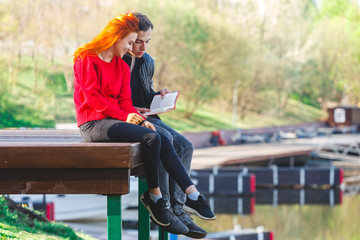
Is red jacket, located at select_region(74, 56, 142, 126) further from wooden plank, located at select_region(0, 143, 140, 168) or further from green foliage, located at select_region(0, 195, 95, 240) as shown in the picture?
green foliage, located at select_region(0, 195, 95, 240)

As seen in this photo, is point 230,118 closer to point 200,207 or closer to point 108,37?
point 200,207

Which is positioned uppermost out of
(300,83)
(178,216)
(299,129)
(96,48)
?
(96,48)

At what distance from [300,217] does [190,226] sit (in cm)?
2084

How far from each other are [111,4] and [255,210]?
16189 millimetres

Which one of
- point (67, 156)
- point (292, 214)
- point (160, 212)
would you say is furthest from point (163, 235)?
point (292, 214)

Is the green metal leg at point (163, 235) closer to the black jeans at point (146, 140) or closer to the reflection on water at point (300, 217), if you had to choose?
the black jeans at point (146, 140)

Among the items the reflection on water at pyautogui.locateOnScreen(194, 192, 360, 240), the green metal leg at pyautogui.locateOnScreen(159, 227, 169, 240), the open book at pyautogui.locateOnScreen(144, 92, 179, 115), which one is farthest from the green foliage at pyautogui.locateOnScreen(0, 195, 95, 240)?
the reflection on water at pyautogui.locateOnScreen(194, 192, 360, 240)

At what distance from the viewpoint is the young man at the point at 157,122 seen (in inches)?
176

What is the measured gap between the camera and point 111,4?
36.0 metres

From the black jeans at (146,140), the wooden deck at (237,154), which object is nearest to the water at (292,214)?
the wooden deck at (237,154)

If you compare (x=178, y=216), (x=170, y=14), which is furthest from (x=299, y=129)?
(x=178, y=216)

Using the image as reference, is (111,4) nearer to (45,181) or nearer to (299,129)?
(299,129)

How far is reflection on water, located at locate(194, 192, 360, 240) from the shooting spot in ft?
71.9

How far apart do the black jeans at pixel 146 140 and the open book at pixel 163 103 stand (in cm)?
65
